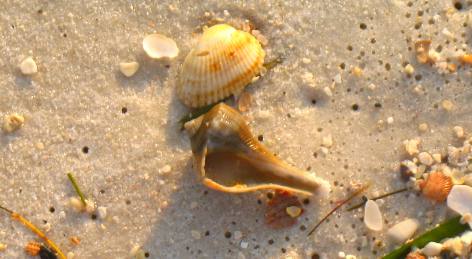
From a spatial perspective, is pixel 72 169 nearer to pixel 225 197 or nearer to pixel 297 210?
pixel 225 197

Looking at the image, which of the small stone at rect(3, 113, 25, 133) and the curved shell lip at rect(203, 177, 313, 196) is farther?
the small stone at rect(3, 113, 25, 133)

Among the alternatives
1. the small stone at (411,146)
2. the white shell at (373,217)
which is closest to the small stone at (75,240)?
the white shell at (373,217)

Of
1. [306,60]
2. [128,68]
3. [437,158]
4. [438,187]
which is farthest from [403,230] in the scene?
[128,68]

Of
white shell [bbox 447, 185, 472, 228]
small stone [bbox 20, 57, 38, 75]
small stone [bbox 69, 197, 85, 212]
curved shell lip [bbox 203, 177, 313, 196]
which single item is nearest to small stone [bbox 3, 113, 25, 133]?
small stone [bbox 20, 57, 38, 75]

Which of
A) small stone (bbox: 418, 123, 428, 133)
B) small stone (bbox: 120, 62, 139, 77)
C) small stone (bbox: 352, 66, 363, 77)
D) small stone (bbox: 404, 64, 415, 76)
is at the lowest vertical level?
small stone (bbox: 120, 62, 139, 77)

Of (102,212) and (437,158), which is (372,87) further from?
(102,212)

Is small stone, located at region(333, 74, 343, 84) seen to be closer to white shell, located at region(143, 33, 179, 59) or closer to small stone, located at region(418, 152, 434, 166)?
small stone, located at region(418, 152, 434, 166)
